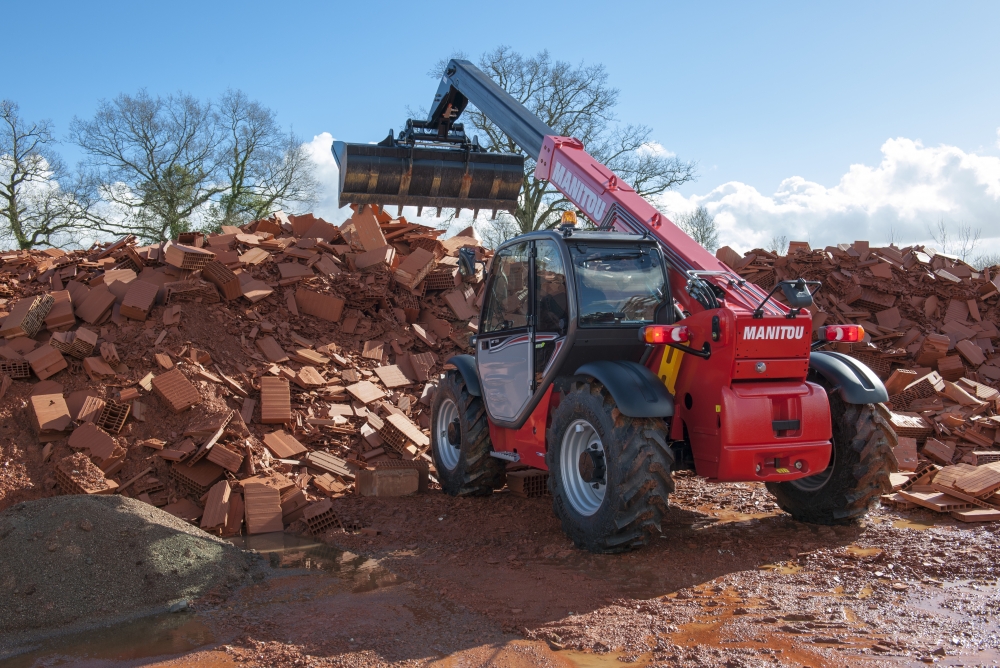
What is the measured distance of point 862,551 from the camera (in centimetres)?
568

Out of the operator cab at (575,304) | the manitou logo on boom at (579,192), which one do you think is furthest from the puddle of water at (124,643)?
the manitou logo on boom at (579,192)

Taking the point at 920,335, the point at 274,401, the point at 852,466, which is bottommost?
the point at 274,401

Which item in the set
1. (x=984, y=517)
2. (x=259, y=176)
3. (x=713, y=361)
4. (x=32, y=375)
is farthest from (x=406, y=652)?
(x=259, y=176)

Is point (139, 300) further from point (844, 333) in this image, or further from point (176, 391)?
point (844, 333)

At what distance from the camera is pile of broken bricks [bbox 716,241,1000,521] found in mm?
8836

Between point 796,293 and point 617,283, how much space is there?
1.40m

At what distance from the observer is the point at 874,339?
1278cm

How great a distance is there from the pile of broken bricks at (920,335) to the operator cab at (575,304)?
3.11 metres

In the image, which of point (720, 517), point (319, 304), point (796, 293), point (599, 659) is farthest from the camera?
point (319, 304)

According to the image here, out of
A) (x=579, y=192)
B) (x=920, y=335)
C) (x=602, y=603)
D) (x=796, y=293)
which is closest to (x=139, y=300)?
(x=579, y=192)

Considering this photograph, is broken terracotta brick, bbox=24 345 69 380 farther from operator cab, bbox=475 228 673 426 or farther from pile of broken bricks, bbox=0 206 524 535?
operator cab, bbox=475 228 673 426

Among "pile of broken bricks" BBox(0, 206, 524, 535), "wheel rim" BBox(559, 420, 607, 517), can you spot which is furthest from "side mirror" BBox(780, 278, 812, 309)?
"pile of broken bricks" BBox(0, 206, 524, 535)

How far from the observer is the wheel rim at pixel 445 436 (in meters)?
8.16

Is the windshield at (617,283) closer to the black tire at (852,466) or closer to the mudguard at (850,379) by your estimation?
the mudguard at (850,379)
